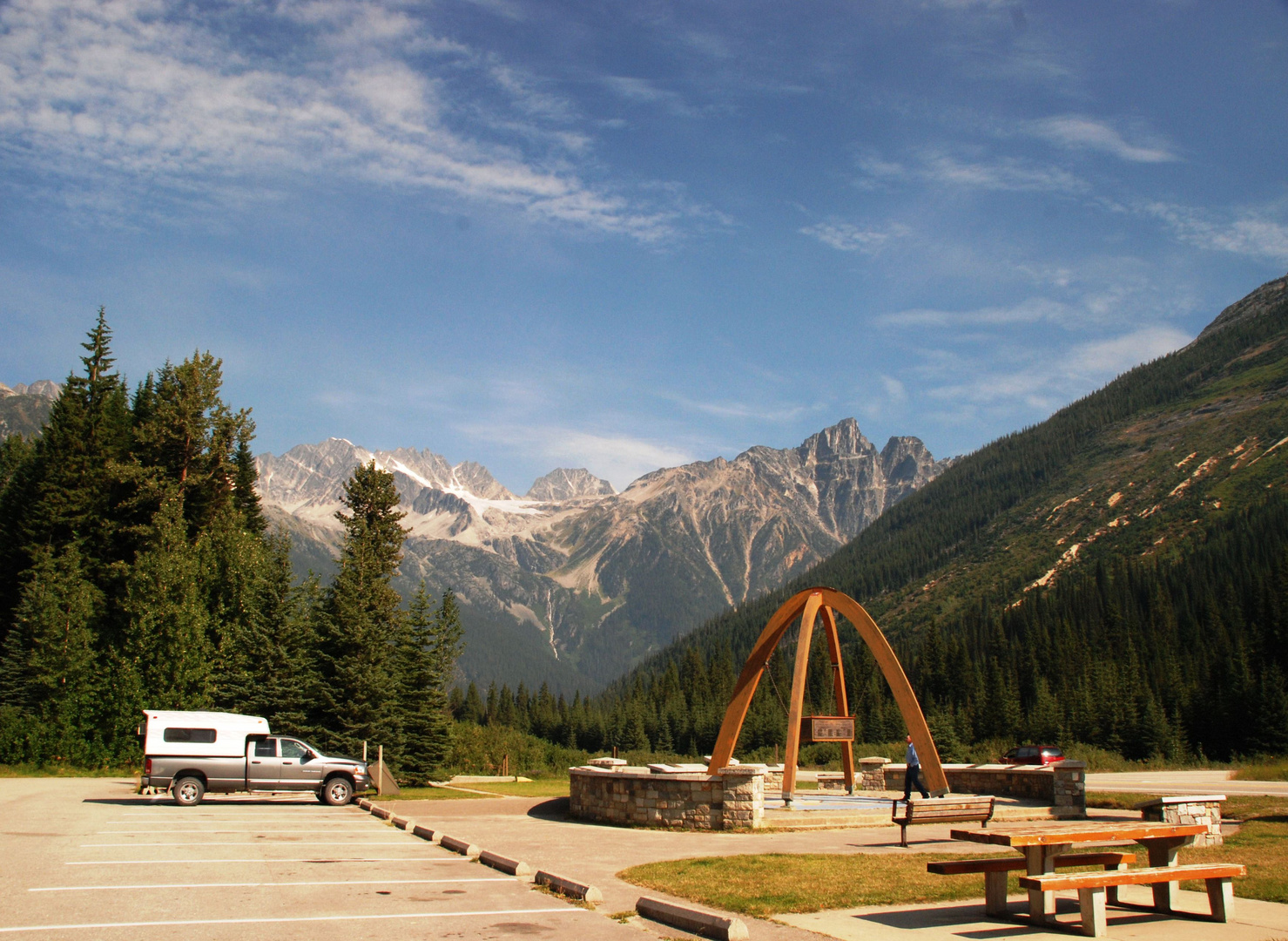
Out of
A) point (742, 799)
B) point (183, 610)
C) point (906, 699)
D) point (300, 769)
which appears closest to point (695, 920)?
point (742, 799)

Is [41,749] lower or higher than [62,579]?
lower

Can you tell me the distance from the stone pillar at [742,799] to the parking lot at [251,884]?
20.0ft

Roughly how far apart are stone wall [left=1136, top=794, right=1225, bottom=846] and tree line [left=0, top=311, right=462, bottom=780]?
2359 centimetres

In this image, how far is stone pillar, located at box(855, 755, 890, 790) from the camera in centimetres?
2883

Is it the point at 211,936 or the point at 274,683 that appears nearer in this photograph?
the point at 211,936

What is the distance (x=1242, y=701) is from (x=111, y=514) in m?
60.3

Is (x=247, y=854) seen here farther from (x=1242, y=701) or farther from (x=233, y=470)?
(x=1242, y=701)

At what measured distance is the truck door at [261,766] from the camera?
22.8m

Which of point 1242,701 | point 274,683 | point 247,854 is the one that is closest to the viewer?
point 247,854

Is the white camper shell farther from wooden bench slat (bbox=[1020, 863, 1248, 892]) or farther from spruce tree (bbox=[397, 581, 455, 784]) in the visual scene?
wooden bench slat (bbox=[1020, 863, 1248, 892])

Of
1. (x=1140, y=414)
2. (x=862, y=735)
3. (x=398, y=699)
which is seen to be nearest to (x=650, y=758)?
(x=862, y=735)

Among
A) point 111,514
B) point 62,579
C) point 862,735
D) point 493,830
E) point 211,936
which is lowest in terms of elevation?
point 862,735

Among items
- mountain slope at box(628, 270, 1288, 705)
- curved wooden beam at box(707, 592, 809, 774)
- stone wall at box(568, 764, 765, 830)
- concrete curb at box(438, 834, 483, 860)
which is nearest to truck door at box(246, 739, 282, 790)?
stone wall at box(568, 764, 765, 830)

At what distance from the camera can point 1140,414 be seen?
559ft
